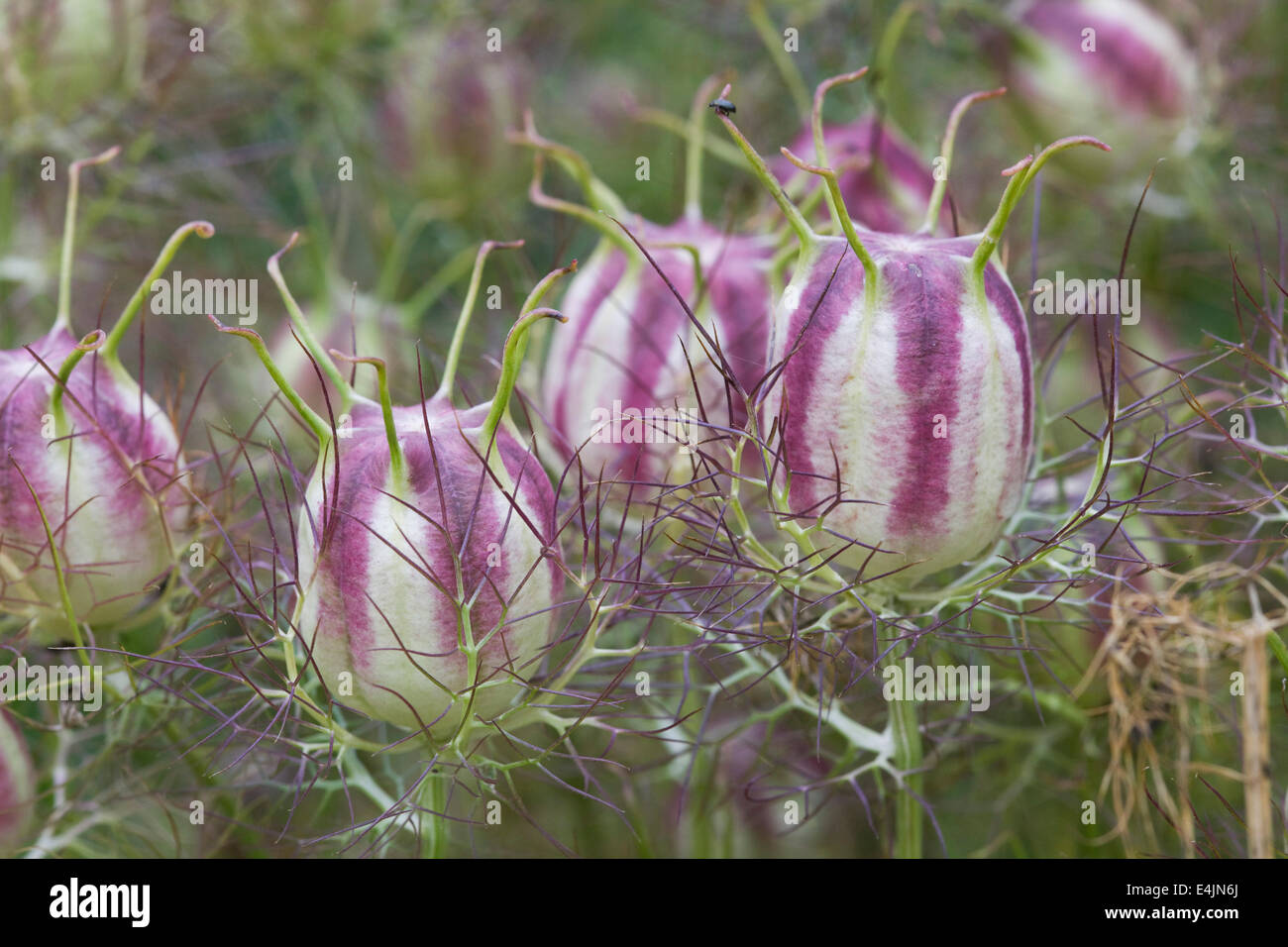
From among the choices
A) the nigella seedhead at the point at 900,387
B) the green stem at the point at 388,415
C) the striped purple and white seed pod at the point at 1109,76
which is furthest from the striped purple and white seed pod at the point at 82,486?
the striped purple and white seed pod at the point at 1109,76

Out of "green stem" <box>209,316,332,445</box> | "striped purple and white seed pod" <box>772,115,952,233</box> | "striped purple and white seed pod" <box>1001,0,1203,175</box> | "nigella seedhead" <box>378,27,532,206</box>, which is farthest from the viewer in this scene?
"nigella seedhead" <box>378,27,532,206</box>

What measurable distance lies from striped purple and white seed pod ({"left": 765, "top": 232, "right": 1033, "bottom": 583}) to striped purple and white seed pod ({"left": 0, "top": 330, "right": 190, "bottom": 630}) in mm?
250

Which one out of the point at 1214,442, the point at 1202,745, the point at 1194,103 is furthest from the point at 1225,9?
the point at 1202,745

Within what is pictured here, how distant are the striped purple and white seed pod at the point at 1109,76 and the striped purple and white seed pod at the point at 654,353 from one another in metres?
0.31

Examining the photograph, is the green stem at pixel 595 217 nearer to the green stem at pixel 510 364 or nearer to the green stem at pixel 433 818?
the green stem at pixel 510 364

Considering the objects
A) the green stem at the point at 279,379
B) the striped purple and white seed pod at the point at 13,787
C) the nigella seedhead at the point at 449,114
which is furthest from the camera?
the nigella seedhead at the point at 449,114

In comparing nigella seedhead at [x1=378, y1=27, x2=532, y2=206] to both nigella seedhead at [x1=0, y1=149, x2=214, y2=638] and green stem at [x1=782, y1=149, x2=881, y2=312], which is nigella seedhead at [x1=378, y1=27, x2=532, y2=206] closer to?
nigella seedhead at [x1=0, y1=149, x2=214, y2=638]

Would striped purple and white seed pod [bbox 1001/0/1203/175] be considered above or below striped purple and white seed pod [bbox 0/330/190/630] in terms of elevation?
above

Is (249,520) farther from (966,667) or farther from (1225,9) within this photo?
(1225,9)

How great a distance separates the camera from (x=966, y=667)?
556mm

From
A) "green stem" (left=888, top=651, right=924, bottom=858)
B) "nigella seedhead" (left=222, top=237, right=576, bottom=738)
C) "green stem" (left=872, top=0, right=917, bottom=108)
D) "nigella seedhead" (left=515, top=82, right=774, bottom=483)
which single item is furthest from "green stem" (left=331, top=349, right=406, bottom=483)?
"green stem" (left=872, top=0, right=917, bottom=108)

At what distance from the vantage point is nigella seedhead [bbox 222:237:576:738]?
0.42m

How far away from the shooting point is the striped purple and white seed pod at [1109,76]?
0.74 metres
